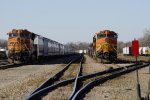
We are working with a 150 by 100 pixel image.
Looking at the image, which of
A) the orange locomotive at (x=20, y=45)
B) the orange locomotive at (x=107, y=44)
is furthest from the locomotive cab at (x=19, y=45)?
the orange locomotive at (x=107, y=44)

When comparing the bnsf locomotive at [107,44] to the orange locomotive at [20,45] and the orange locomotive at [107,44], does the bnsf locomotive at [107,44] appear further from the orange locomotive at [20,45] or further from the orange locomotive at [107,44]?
the orange locomotive at [20,45]

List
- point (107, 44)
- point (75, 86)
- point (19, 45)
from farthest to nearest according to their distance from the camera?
point (107, 44), point (19, 45), point (75, 86)

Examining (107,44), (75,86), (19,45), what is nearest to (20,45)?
(19,45)

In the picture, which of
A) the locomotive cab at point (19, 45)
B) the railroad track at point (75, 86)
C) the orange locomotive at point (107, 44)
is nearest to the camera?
the railroad track at point (75, 86)

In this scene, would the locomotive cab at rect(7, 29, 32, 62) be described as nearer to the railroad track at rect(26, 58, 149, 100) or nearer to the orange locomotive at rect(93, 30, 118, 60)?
the orange locomotive at rect(93, 30, 118, 60)

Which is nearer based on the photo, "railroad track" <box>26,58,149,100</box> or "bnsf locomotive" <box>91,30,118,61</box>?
"railroad track" <box>26,58,149,100</box>

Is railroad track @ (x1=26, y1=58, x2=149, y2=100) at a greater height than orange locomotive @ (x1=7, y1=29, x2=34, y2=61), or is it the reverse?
orange locomotive @ (x1=7, y1=29, x2=34, y2=61)

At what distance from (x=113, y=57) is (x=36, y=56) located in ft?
28.1

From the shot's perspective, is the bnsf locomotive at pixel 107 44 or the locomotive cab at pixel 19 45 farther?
the bnsf locomotive at pixel 107 44

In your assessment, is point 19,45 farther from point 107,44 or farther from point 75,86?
point 75,86

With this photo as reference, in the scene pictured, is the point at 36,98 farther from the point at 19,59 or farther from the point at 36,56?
the point at 36,56

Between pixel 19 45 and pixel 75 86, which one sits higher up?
pixel 19 45

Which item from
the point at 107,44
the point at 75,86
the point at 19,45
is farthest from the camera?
the point at 107,44

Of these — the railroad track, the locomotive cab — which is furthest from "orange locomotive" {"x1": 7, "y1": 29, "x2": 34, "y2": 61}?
the railroad track
